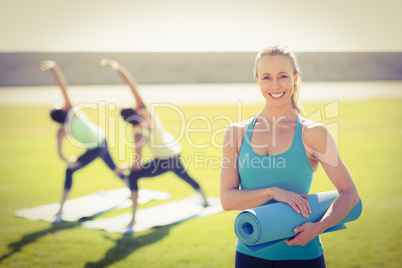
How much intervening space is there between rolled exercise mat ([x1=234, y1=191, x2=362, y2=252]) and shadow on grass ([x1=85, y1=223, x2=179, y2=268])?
8.60 feet

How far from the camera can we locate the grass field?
→ 432 centimetres

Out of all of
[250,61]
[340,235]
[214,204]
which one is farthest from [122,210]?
[250,61]

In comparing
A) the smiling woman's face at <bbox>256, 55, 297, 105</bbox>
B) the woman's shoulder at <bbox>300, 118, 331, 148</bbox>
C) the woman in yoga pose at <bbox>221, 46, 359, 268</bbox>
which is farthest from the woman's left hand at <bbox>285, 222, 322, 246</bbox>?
the smiling woman's face at <bbox>256, 55, 297, 105</bbox>

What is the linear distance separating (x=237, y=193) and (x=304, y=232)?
0.37 m

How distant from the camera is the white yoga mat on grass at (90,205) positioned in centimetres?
570

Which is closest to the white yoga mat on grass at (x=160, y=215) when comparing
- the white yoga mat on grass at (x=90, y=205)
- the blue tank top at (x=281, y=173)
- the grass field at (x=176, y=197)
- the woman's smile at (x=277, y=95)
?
the grass field at (x=176, y=197)

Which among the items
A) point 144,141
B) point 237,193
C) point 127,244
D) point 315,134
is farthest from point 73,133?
point 315,134

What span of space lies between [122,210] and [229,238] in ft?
6.03

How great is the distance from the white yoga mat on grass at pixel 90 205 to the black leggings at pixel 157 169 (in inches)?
38.5

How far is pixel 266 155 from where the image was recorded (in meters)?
2.13

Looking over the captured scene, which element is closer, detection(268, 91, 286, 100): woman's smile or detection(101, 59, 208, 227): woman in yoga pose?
detection(268, 91, 286, 100): woman's smile

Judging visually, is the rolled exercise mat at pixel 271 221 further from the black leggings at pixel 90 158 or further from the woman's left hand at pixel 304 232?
the black leggings at pixel 90 158

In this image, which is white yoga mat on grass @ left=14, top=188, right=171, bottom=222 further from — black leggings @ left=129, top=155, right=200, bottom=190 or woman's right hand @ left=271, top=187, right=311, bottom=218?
woman's right hand @ left=271, top=187, right=311, bottom=218

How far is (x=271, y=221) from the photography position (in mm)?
1871
